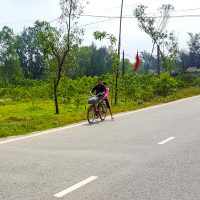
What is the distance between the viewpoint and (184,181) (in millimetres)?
6426

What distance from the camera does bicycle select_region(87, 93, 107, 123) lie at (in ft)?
47.5

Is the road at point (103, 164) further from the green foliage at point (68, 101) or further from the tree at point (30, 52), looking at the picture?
the tree at point (30, 52)

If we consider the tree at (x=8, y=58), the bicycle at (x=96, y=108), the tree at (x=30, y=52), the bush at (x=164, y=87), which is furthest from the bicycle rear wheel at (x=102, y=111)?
the tree at (x=30, y=52)

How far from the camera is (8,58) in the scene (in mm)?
83125

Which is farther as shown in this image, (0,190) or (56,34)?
(56,34)

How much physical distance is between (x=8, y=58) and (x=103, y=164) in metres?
78.8

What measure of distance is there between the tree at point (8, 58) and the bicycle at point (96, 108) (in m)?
65.6

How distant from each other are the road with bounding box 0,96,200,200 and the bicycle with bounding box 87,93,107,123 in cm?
171

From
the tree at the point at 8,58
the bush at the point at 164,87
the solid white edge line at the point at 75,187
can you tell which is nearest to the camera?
the solid white edge line at the point at 75,187

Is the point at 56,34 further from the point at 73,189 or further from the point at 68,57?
the point at 73,189

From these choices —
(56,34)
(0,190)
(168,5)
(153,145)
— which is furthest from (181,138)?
(168,5)

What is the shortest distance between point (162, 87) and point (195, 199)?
2406 cm

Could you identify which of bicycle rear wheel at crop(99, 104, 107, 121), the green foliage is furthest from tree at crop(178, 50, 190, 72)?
bicycle rear wheel at crop(99, 104, 107, 121)

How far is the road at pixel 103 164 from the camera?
228 inches
